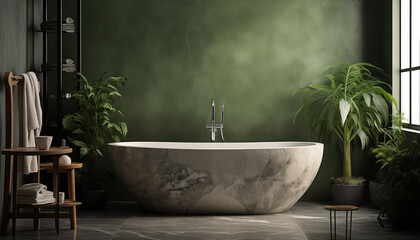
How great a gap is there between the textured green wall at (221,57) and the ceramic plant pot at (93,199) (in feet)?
1.69

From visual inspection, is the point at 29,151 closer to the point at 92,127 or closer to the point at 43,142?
the point at 43,142

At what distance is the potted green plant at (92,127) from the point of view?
213 inches

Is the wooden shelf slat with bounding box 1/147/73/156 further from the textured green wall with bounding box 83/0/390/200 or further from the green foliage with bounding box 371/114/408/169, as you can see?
the green foliage with bounding box 371/114/408/169

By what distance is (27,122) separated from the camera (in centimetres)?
443

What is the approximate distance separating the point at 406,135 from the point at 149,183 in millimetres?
2394

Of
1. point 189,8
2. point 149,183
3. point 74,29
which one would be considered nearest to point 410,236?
point 149,183

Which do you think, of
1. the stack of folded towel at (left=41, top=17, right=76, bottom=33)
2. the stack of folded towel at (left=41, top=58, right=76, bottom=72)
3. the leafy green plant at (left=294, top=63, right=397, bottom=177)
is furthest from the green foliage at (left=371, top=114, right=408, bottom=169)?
the stack of folded towel at (left=41, top=17, right=76, bottom=33)

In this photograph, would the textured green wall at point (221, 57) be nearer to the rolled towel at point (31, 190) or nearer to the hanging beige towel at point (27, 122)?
the hanging beige towel at point (27, 122)

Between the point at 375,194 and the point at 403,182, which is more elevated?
the point at 403,182

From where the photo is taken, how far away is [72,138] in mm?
5758

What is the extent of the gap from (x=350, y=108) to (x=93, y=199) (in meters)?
2.60

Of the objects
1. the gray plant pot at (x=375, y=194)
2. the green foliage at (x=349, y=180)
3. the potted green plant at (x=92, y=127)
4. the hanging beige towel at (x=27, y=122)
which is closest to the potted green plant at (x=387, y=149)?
the gray plant pot at (x=375, y=194)

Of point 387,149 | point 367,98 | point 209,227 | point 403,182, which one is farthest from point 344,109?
point 209,227

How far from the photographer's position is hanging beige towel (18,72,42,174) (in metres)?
4.32
